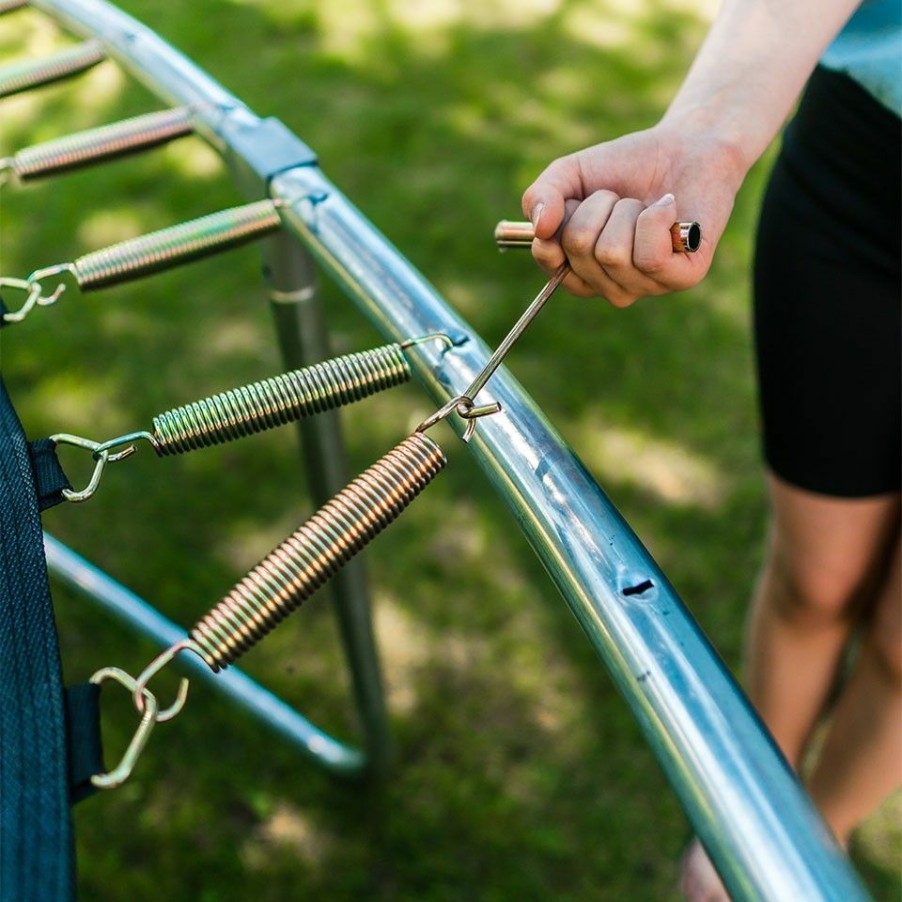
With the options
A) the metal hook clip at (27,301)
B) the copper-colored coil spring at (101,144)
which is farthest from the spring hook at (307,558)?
the copper-colored coil spring at (101,144)

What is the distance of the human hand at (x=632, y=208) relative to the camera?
0.65 metres

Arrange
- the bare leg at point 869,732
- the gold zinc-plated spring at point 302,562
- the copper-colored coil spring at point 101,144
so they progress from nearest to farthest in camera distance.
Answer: the gold zinc-plated spring at point 302,562, the copper-colored coil spring at point 101,144, the bare leg at point 869,732

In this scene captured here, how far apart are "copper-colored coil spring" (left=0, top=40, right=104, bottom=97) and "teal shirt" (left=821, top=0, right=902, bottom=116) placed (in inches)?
28.9

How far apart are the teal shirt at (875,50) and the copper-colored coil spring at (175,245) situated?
0.57 m

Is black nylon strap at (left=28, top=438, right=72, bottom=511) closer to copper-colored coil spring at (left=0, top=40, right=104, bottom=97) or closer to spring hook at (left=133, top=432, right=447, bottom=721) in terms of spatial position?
spring hook at (left=133, top=432, right=447, bottom=721)

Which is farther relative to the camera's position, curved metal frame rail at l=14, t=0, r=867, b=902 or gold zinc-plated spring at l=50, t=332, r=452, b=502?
gold zinc-plated spring at l=50, t=332, r=452, b=502

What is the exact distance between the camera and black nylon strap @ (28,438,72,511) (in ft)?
2.05

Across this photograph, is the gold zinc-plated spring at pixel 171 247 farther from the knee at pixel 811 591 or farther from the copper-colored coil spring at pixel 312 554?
the knee at pixel 811 591

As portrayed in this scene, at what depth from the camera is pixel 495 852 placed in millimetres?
1544

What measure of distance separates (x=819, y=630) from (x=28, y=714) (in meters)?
1.05

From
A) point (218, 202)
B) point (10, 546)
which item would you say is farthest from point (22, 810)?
point (218, 202)

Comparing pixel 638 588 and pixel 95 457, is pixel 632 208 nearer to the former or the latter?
pixel 638 588

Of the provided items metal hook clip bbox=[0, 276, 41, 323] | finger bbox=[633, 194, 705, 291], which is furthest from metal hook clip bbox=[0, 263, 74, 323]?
finger bbox=[633, 194, 705, 291]

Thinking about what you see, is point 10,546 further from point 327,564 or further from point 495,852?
point 495,852
